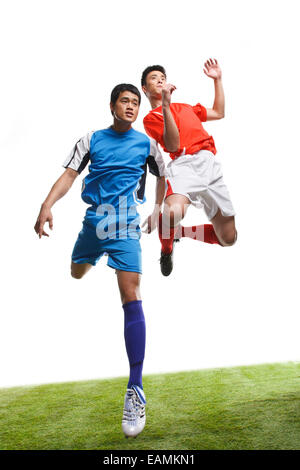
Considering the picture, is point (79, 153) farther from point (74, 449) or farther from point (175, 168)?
point (74, 449)

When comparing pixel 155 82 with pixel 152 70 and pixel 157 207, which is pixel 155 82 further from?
pixel 157 207

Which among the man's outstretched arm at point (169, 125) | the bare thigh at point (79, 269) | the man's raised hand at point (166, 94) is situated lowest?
the bare thigh at point (79, 269)

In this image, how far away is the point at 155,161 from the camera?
3.15 meters

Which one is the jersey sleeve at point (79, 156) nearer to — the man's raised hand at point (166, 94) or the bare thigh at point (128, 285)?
the man's raised hand at point (166, 94)

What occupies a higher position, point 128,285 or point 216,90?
point 216,90

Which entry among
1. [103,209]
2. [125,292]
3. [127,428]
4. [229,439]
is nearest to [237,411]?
[229,439]

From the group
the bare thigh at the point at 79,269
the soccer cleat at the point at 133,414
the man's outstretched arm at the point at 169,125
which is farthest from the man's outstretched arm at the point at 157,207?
the soccer cleat at the point at 133,414

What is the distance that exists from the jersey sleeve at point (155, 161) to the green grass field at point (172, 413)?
1570 mm

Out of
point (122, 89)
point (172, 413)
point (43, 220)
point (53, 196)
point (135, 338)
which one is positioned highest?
point (122, 89)

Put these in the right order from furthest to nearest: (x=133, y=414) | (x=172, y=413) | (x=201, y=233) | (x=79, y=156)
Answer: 1. (x=201, y=233)
2. (x=172, y=413)
3. (x=79, y=156)
4. (x=133, y=414)

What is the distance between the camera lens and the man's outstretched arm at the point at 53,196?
9.25ft

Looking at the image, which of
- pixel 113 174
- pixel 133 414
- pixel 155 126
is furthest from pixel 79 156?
pixel 133 414

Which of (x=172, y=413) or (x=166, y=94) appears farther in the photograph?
(x=172, y=413)

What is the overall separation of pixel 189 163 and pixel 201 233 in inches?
25.0
